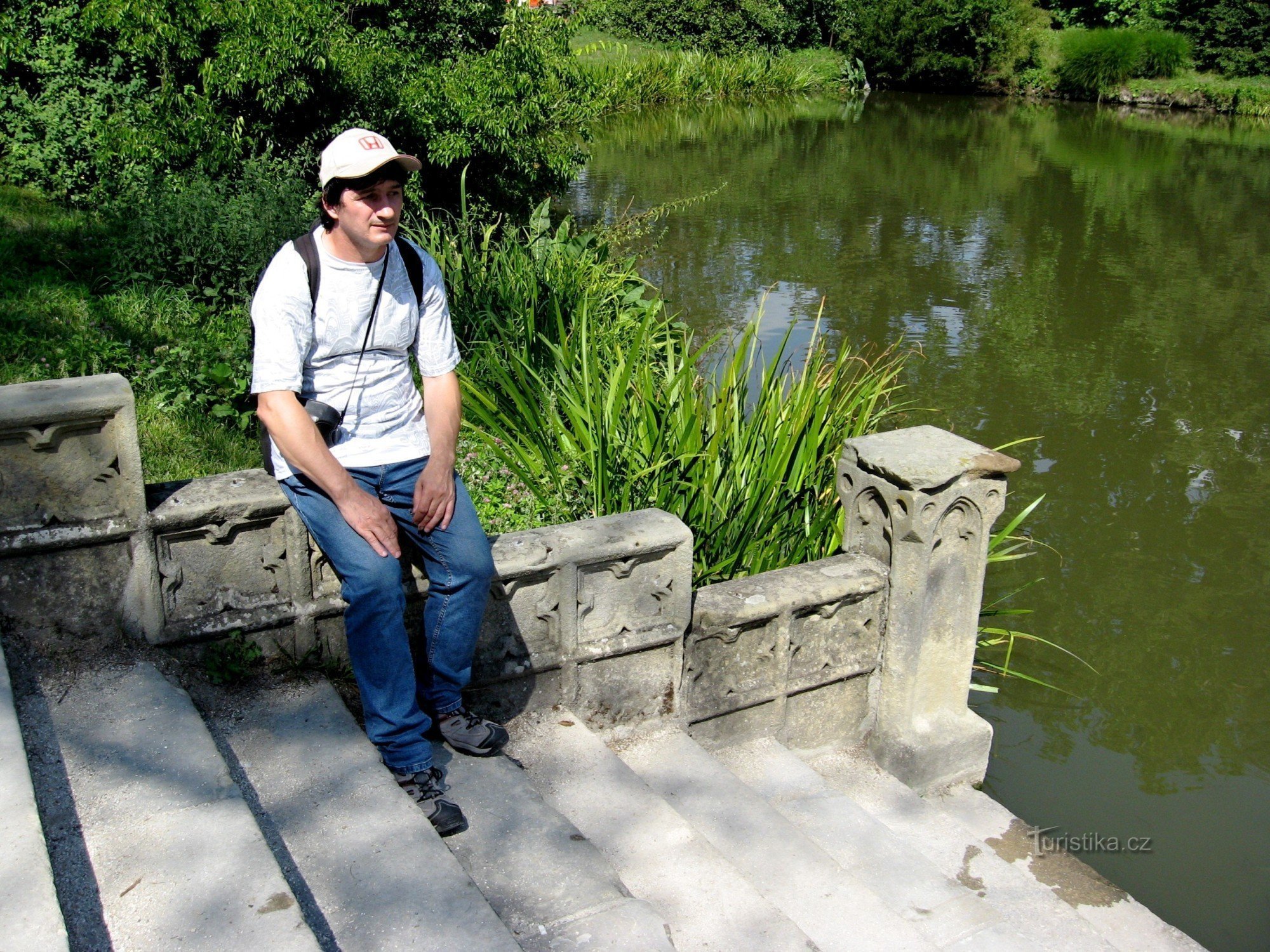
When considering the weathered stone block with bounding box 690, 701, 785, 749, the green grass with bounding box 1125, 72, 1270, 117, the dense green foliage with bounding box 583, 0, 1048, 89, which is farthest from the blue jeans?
the dense green foliage with bounding box 583, 0, 1048, 89

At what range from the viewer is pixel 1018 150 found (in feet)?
72.4

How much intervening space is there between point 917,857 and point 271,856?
1.93 meters

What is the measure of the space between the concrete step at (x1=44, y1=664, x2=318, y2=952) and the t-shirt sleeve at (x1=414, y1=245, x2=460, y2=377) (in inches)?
41.7

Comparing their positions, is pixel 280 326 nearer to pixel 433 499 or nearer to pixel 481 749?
pixel 433 499

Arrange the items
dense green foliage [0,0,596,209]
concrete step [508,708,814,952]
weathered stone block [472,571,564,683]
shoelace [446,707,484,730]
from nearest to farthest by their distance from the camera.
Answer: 1. concrete step [508,708,814,952]
2. shoelace [446,707,484,730]
3. weathered stone block [472,571,564,683]
4. dense green foliage [0,0,596,209]

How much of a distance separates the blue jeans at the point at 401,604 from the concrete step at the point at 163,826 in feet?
1.36

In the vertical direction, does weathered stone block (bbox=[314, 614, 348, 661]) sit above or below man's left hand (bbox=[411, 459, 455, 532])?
below

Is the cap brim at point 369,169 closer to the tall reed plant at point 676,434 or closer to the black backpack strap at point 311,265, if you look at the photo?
the black backpack strap at point 311,265

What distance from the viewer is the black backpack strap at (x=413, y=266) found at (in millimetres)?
3043

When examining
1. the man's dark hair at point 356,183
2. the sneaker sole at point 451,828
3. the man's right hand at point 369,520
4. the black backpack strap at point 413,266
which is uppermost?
the man's dark hair at point 356,183

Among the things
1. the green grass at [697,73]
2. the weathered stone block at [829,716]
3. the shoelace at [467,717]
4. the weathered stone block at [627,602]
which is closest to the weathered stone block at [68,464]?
the shoelace at [467,717]

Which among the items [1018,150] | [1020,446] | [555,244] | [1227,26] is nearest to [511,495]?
[555,244]

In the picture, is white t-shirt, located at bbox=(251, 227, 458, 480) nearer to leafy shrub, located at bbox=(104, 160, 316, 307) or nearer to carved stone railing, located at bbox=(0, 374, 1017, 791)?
carved stone railing, located at bbox=(0, 374, 1017, 791)

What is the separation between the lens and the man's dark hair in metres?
2.78
